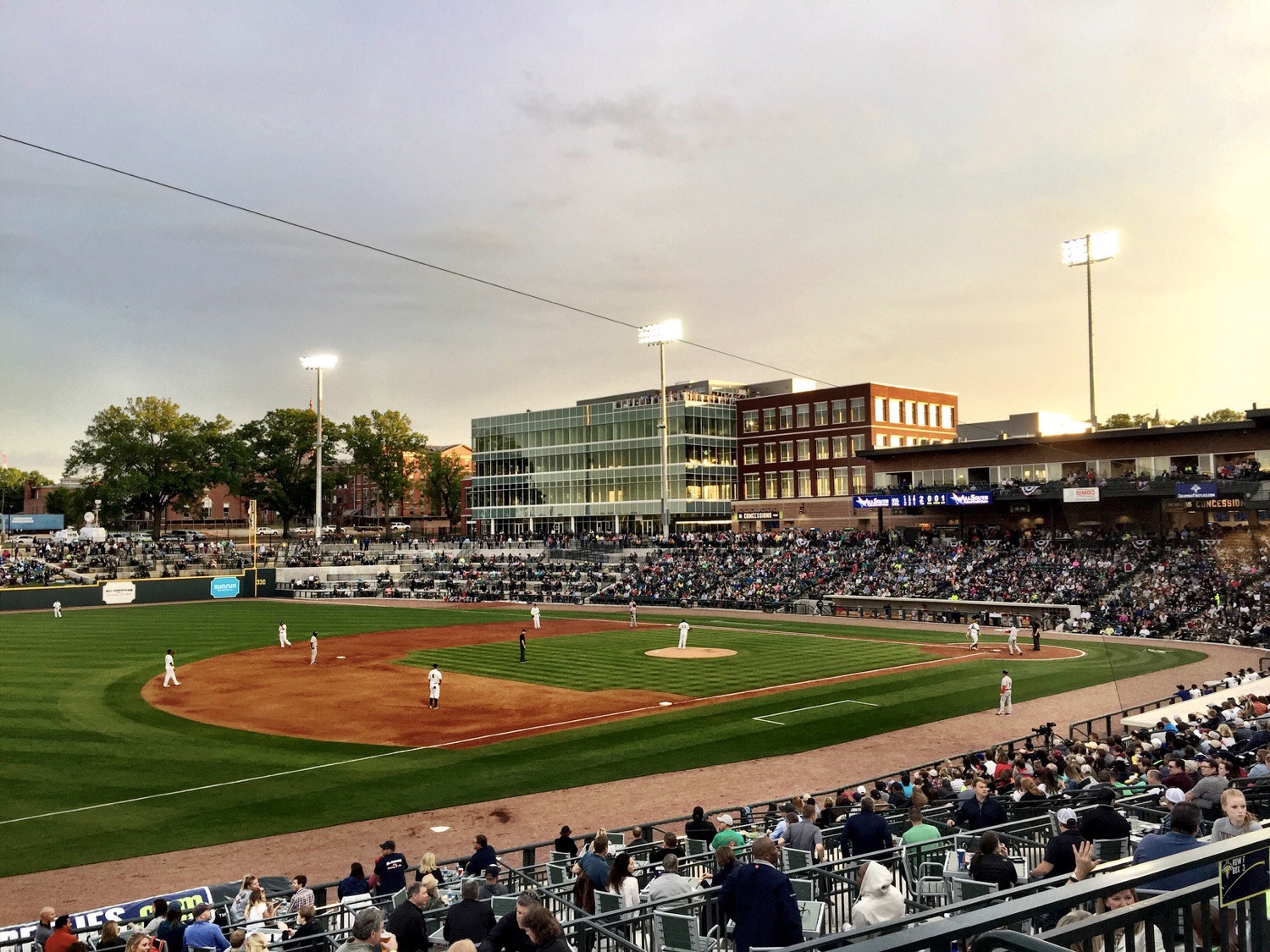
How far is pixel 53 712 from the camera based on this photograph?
94.9 ft

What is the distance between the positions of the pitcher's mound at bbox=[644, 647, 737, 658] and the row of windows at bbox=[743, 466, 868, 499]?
3876cm

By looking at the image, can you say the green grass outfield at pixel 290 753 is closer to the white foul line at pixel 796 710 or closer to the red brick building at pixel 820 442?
the white foul line at pixel 796 710

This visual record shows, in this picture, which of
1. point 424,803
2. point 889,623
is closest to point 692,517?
point 889,623

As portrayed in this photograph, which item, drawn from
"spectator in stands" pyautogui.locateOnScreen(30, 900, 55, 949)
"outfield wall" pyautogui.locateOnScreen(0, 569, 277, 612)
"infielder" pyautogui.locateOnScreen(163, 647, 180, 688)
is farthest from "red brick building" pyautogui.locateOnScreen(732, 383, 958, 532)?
"spectator in stands" pyautogui.locateOnScreen(30, 900, 55, 949)

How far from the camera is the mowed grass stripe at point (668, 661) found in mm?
34875

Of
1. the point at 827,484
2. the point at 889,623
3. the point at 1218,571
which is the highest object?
the point at 827,484

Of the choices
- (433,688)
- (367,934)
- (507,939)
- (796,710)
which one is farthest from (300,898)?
(796,710)

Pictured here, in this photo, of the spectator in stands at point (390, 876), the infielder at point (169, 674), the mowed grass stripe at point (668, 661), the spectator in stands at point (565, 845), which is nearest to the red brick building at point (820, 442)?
the mowed grass stripe at point (668, 661)

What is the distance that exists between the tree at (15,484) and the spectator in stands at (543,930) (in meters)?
191

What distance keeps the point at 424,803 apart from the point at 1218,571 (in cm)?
4436

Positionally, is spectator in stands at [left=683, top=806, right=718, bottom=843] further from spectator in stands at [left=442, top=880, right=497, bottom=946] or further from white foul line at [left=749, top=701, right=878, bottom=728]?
white foul line at [left=749, top=701, right=878, bottom=728]

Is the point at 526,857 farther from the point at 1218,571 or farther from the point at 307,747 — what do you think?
the point at 1218,571

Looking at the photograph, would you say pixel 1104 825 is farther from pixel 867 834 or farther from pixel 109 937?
pixel 109 937

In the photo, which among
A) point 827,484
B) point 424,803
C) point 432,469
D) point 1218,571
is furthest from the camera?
point 432,469
